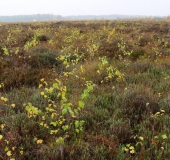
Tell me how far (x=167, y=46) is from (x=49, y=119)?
9399mm

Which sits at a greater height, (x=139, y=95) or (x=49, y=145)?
(x=139, y=95)

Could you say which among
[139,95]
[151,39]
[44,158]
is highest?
[151,39]

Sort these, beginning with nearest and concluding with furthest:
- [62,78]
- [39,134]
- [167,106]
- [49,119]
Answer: [39,134] → [49,119] → [167,106] → [62,78]

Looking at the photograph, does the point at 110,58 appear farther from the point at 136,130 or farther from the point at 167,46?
the point at 136,130

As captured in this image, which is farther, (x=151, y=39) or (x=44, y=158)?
(x=151, y=39)

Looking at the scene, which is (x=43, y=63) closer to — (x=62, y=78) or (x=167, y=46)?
(x=62, y=78)

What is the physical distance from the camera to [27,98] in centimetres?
538

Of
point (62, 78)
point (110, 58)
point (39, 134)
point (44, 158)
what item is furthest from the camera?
point (110, 58)

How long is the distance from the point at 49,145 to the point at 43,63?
5.42 metres

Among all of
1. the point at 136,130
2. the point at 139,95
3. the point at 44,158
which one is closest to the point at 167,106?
the point at 139,95

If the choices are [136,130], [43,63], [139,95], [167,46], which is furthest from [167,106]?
[167,46]

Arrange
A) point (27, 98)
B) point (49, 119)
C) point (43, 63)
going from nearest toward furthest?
1. point (49, 119)
2. point (27, 98)
3. point (43, 63)

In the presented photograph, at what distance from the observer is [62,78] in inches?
271

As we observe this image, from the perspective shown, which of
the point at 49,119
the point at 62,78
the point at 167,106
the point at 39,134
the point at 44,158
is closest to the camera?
the point at 44,158
